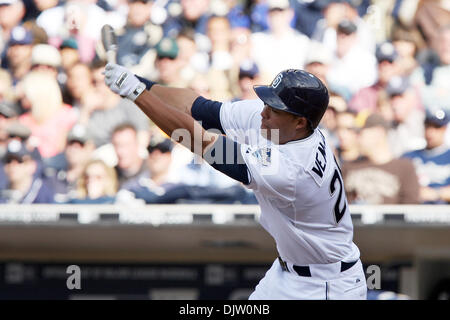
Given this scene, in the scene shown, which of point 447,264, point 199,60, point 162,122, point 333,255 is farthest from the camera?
point 447,264

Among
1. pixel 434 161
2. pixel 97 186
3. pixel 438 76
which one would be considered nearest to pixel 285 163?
pixel 97 186

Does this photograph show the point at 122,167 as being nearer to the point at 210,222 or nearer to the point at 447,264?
the point at 210,222

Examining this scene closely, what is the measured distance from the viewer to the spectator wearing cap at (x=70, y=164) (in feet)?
A: 24.7

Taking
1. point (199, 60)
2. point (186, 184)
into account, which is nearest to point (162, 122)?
point (186, 184)

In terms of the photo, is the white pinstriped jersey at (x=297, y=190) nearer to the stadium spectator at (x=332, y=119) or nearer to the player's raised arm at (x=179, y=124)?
the player's raised arm at (x=179, y=124)

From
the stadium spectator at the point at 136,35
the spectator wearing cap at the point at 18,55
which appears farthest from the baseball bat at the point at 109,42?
the spectator wearing cap at the point at 18,55

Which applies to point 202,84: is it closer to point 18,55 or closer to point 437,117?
point 18,55

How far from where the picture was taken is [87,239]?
820 cm

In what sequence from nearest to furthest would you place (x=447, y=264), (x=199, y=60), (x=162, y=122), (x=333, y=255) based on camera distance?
(x=162, y=122) < (x=333, y=255) < (x=199, y=60) < (x=447, y=264)

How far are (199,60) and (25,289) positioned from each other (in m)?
2.83

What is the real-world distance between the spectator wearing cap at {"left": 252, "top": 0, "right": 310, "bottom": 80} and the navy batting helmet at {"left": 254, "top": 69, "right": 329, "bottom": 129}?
349 cm

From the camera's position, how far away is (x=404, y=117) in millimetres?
7730

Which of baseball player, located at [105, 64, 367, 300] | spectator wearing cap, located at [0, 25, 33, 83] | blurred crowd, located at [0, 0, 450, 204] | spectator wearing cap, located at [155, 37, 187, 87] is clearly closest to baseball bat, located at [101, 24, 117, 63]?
baseball player, located at [105, 64, 367, 300]

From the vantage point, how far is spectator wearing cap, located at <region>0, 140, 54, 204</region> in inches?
293
